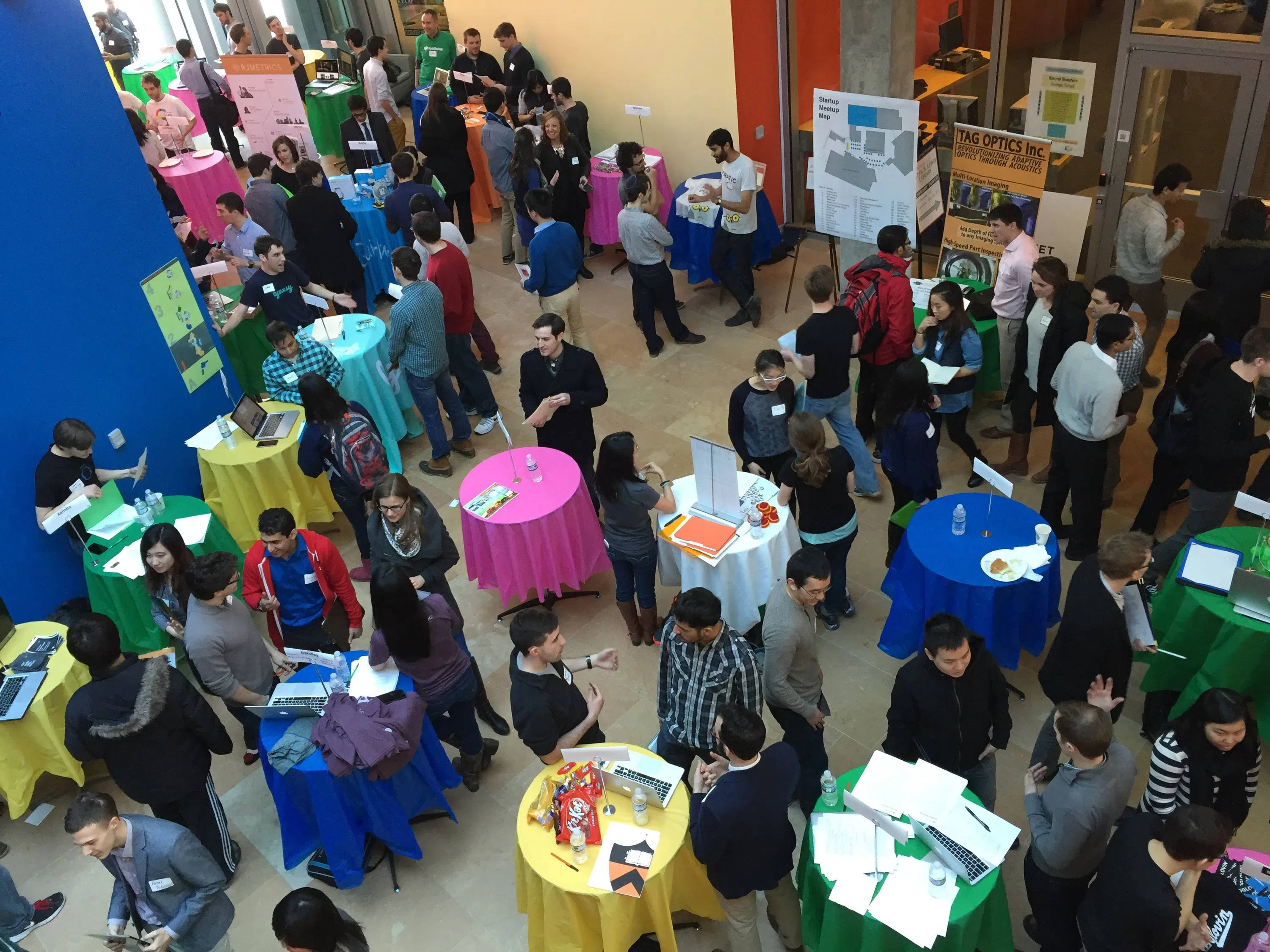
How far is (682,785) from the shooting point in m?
3.59

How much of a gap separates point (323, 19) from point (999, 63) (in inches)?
405

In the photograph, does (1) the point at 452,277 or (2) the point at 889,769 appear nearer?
(2) the point at 889,769

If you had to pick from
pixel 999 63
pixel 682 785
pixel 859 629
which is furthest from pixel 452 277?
Answer: pixel 999 63

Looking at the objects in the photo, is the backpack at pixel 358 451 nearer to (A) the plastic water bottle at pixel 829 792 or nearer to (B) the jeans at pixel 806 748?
(B) the jeans at pixel 806 748

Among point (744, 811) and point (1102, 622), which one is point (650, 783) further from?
point (1102, 622)

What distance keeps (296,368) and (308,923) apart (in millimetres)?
4103

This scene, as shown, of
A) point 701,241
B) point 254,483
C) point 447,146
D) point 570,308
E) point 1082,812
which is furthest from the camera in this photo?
point 447,146

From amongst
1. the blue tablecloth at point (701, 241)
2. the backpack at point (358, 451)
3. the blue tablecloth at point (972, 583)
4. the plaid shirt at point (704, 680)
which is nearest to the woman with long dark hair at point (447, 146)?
the blue tablecloth at point (701, 241)

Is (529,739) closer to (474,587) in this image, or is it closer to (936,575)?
(936,575)

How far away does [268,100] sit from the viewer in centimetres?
934

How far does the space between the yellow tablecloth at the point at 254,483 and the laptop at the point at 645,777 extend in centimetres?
318

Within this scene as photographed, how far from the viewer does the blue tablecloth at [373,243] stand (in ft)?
27.8

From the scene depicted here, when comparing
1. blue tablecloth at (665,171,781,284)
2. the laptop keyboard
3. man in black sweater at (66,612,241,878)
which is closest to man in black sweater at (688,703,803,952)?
the laptop keyboard

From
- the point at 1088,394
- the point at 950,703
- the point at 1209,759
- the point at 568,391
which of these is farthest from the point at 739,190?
the point at 1209,759
